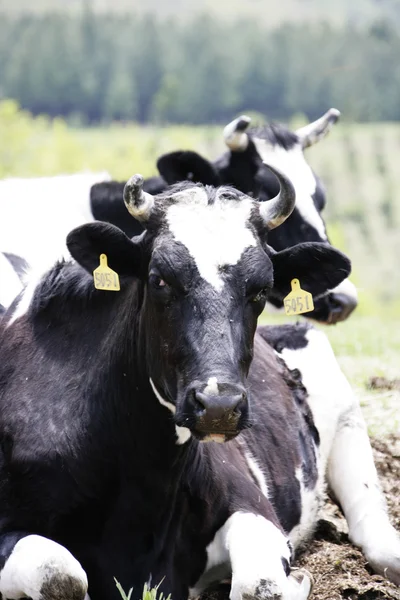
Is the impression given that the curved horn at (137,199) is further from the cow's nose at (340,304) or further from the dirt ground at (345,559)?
the cow's nose at (340,304)

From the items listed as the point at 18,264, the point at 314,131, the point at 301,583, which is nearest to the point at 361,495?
the point at 301,583

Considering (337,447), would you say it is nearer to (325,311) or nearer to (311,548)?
(311,548)

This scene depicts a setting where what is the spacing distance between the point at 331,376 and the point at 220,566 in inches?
95.1

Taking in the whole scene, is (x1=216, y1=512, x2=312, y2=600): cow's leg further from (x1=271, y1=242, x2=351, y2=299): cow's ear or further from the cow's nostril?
(x1=271, y1=242, x2=351, y2=299): cow's ear

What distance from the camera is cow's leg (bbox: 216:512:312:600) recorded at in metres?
4.70

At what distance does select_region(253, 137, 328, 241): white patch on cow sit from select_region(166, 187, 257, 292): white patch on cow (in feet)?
16.4

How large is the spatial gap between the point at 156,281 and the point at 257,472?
1766 millimetres

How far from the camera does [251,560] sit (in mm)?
4812

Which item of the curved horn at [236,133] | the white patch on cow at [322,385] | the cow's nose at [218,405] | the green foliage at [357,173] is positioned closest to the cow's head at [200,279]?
the cow's nose at [218,405]

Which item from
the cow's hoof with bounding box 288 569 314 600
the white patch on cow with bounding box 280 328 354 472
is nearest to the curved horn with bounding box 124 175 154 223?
the cow's hoof with bounding box 288 569 314 600

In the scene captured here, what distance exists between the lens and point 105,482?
4.97 m

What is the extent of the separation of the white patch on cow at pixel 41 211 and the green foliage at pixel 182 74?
136377mm

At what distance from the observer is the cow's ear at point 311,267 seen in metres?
5.16

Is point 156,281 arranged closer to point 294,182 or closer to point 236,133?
point 294,182
